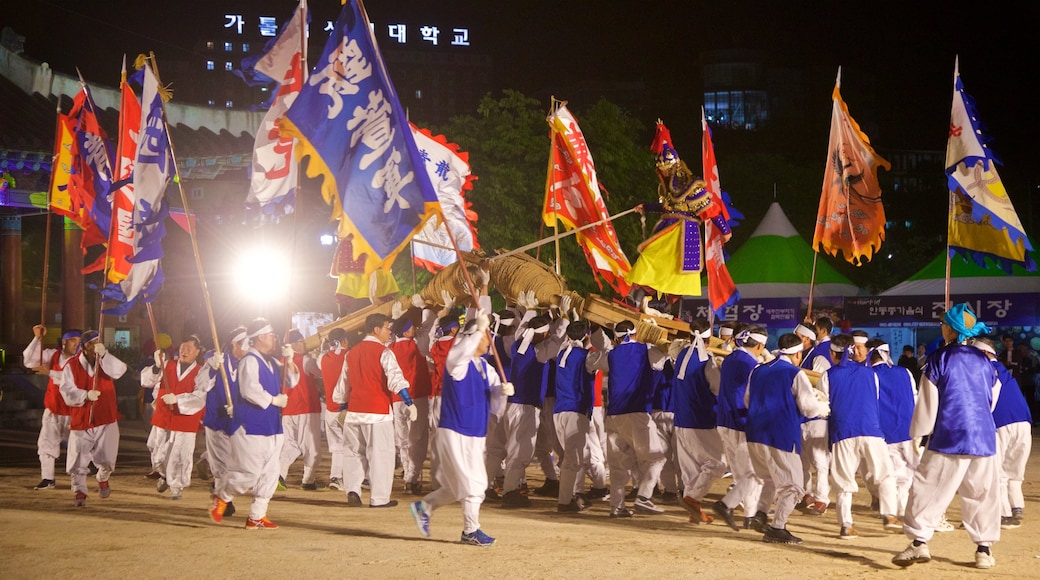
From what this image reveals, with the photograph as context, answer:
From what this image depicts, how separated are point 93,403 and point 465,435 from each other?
219 inches

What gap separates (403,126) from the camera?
9.56 m

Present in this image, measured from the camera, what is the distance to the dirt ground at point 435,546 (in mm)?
8203

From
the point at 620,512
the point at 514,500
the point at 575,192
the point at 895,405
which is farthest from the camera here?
the point at 575,192

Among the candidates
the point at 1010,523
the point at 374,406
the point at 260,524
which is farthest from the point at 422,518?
the point at 1010,523

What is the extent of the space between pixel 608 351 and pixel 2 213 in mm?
17497

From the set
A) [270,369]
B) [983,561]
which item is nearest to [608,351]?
[270,369]

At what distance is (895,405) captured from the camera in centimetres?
1101

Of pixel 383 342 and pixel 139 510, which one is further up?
pixel 383 342

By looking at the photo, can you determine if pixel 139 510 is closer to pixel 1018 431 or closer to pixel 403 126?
pixel 403 126

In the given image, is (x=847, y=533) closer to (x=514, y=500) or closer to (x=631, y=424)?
(x=631, y=424)

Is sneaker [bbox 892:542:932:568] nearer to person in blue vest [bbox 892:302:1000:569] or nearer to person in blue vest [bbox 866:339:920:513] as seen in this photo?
person in blue vest [bbox 892:302:1000:569]

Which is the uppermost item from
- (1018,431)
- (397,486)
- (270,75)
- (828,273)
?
(270,75)

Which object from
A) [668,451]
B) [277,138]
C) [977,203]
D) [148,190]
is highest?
[277,138]

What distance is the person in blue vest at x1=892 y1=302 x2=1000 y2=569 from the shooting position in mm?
8266
